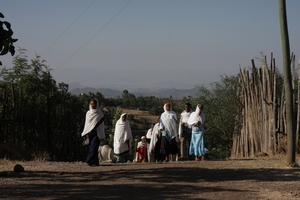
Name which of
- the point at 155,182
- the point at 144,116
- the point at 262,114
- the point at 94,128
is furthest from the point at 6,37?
the point at 144,116

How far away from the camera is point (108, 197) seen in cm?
909

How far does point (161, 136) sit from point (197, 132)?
Answer: 111 cm

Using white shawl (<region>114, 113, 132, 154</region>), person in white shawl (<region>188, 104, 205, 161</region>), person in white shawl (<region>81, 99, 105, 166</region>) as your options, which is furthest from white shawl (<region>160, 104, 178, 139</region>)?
person in white shawl (<region>81, 99, 105, 166</region>)

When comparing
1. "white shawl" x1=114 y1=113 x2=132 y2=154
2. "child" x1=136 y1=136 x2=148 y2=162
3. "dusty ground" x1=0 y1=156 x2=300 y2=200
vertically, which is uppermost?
"white shawl" x1=114 y1=113 x2=132 y2=154

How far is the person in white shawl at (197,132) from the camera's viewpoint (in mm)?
17297

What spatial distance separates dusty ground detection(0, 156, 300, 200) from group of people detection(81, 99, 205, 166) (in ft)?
4.47

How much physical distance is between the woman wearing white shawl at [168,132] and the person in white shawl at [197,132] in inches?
21.5

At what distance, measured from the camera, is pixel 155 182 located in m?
10.8

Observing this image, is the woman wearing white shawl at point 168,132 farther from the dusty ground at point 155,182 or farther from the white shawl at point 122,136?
the dusty ground at point 155,182

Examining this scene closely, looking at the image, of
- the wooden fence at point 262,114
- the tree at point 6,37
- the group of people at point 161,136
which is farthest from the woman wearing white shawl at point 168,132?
the tree at point 6,37

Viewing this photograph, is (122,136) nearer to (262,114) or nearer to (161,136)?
(161,136)

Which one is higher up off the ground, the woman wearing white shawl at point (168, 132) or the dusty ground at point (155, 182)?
the woman wearing white shawl at point (168, 132)

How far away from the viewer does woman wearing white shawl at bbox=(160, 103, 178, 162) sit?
56.4 feet

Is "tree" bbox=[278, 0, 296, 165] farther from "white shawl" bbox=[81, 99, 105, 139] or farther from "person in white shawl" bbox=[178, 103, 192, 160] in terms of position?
"white shawl" bbox=[81, 99, 105, 139]
